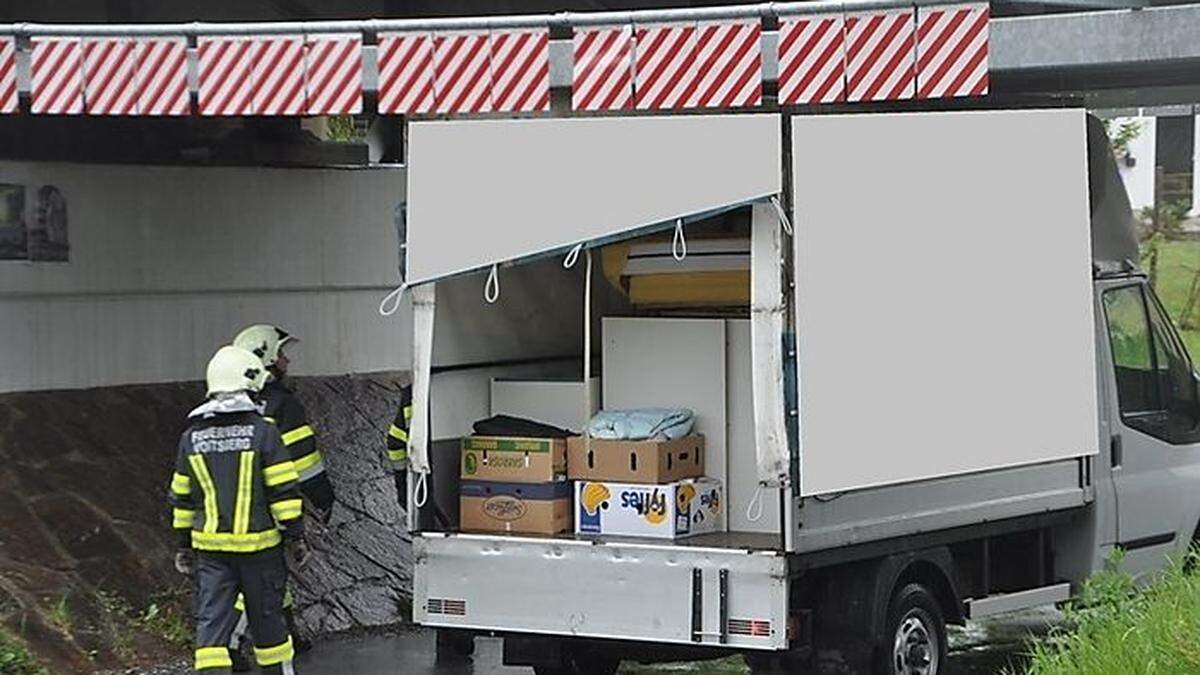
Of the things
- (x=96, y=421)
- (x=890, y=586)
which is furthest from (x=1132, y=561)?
(x=96, y=421)

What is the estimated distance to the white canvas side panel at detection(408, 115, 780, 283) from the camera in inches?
331

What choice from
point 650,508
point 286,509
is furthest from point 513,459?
point 286,509

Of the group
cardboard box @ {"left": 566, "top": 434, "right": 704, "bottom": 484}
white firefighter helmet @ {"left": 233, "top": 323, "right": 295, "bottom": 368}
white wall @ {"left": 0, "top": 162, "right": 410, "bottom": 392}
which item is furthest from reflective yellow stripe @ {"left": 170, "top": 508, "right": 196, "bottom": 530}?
white wall @ {"left": 0, "top": 162, "right": 410, "bottom": 392}

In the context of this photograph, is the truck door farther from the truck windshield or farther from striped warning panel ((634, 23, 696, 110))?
striped warning panel ((634, 23, 696, 110))

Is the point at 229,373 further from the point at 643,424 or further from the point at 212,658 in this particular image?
the point at 643,424

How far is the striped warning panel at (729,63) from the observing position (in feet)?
32.5

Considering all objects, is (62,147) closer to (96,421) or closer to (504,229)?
(96,421)

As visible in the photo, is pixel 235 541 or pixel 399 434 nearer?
pixel 235 541

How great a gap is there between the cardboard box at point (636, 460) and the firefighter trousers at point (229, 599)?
1423 mm

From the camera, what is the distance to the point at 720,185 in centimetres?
841

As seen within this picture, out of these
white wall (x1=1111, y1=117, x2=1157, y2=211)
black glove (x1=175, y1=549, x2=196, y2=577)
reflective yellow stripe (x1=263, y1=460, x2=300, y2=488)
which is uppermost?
white wall (x1=1111, y1=117, x2=1157, y2=211)

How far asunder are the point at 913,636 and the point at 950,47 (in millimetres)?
2793

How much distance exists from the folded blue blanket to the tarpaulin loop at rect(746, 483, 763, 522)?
0.43 meters

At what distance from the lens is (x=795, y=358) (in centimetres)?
846
